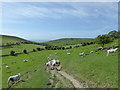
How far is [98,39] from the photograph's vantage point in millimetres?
50250

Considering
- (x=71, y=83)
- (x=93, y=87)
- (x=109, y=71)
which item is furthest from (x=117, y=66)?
(x=71, y=83)

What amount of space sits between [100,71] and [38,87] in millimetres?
15329

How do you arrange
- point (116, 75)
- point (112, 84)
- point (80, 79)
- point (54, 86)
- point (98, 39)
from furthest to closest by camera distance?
point (98, 39), point (80, 79), point (54, 86), point (116, 75), point (112, 84)

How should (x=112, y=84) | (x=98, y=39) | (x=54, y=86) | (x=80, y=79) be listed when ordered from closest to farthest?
(x=112, y=84)
(x=54, y=86)
(x=80, y=79)
(x=98, y=39)

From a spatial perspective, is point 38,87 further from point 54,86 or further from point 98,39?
point 98,39

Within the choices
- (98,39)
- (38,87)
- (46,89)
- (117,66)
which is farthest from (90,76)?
(98,39)

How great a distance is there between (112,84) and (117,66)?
22.4ft

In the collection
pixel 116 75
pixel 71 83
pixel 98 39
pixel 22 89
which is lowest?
pixel 22 89

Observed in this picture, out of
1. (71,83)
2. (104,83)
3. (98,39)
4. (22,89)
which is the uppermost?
(98,39)

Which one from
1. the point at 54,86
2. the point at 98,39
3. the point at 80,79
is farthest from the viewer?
the point at 98,39

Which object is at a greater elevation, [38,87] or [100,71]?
[100,71]

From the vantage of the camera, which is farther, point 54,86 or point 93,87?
point 54,86

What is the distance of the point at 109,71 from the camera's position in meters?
20.7

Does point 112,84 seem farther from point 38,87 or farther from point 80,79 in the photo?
point 38,87
